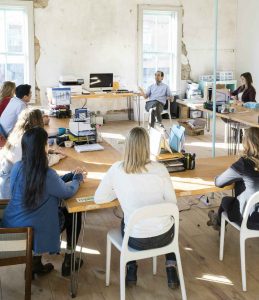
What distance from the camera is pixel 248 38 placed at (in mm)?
9719

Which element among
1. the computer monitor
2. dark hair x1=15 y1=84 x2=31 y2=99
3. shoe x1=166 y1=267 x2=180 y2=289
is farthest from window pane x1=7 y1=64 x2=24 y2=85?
shoe x1=166 y1=267 x2=180 y2=289

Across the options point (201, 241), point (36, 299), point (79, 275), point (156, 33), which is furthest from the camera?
point (156, 33)

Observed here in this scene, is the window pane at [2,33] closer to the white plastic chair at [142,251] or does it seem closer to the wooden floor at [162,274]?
the wooden floor at [162,274]

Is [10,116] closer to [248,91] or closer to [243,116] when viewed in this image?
[243,116]

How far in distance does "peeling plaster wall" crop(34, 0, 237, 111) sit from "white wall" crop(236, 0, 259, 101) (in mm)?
503

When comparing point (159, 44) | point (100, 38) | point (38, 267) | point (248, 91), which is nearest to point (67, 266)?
point (38, 267)

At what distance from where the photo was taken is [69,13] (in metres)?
8.59

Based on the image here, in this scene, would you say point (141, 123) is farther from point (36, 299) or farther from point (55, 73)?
point (36, 299)

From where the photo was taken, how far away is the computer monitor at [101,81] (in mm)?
8586

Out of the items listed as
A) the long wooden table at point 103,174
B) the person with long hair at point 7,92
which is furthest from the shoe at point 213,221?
the person with long hair at point 7,92

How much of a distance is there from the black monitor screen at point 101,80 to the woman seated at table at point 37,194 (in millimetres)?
6030

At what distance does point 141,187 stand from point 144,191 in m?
0.03

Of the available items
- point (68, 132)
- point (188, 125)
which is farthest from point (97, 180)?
point (188, 125)

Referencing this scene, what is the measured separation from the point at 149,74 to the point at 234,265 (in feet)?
22.6
